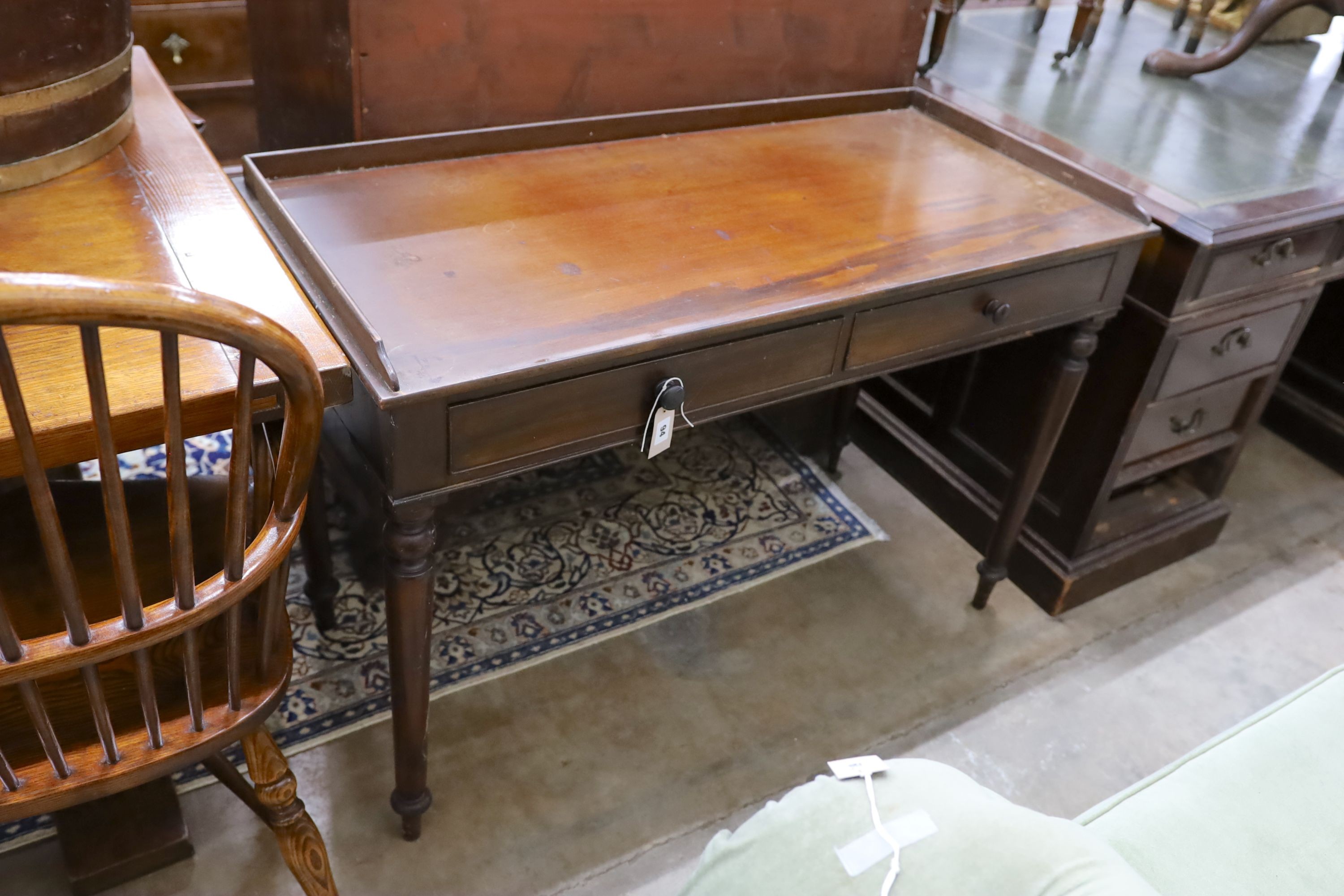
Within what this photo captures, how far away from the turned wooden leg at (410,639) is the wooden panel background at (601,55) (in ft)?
1.80

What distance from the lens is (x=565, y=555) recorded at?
190 cm

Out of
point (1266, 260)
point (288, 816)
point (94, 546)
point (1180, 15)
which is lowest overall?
point (288, 816)

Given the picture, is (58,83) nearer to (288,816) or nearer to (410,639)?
(410,639)

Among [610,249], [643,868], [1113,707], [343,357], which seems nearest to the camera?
[343,357]

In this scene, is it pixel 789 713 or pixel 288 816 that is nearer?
pixel 288 816

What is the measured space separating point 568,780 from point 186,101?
5.25 ft

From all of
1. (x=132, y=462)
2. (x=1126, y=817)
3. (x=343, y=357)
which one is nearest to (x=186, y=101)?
(x=132, y=462)

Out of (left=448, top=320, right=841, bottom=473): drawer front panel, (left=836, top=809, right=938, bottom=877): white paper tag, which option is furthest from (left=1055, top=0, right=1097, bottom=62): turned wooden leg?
(left=836, top=809, right=938, bottom=877): white paper tag

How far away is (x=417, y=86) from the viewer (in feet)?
4.31

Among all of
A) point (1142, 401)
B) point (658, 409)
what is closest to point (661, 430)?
point (658, 409)

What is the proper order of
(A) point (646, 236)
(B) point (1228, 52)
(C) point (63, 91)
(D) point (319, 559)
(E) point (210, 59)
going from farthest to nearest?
1. (E) point (210, 59)
2. (B) point (1228, 52)
3. (D) point (319, 559)
4. (A) point (646, 236)
5. (C) point (63, 91)

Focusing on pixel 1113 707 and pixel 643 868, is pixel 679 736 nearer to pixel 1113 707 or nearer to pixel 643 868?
pixel 643 868

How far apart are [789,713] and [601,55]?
1035 mm

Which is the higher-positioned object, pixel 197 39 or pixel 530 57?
pixel 530 57
